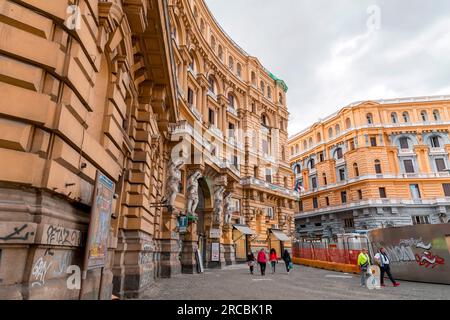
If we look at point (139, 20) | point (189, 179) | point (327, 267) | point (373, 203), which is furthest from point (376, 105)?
point (139, 20)

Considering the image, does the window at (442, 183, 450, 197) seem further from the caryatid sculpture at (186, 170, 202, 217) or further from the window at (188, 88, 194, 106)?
the caryatid sculpture at (186, 170, 202, 217)

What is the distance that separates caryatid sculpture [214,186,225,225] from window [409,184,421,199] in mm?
34134

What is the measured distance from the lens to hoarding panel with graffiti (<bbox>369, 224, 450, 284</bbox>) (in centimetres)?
1325

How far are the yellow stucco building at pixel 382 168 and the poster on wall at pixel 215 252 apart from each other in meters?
20.6

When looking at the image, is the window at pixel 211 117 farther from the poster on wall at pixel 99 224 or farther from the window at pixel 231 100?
the poster on wall at pixel 99 224

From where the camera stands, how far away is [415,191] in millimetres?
43469

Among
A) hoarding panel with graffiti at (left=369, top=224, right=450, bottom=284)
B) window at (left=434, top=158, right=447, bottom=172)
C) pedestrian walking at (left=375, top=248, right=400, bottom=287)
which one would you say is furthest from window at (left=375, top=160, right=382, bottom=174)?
pedestrian walking at (left=375, top=248, right=400, bottom=287)

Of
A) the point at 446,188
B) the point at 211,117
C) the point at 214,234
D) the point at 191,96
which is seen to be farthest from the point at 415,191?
the point at 191,96

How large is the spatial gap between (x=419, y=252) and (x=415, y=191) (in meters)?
35.0

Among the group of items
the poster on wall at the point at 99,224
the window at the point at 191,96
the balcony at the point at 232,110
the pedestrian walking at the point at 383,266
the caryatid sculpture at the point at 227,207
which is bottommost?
Answer: the pedestrian walking at the point at 383,266

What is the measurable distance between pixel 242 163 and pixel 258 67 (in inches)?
554

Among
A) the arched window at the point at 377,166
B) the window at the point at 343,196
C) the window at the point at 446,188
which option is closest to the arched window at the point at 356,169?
the arched window at the point at 377,166

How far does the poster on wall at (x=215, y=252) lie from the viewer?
22441mm

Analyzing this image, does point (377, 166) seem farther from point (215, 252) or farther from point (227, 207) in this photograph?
point (215, 252)
